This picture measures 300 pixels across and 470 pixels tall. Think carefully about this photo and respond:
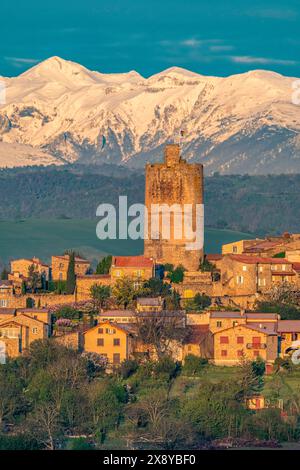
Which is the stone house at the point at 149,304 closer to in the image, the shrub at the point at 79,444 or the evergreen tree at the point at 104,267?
the evergreen tree at the point at 104,267

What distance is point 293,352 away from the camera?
72.3 meters

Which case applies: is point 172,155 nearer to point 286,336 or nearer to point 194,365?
point 286,336

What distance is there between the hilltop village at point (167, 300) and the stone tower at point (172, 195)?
4 centimetres

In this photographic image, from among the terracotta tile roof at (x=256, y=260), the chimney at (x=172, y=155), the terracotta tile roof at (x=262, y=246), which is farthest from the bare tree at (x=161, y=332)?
the chimney at (x=172, y=155)

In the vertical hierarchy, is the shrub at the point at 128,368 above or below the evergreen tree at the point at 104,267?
below

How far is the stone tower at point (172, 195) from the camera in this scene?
85.4 meters

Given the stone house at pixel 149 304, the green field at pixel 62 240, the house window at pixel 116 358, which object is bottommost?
the house window at pixel 116 358

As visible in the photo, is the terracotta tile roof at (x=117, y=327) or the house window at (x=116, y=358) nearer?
the house window at (x=116, y=358)

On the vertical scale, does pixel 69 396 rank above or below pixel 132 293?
below

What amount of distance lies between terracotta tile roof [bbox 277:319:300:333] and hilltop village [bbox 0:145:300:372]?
0.12 feet

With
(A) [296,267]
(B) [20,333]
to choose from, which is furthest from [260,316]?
(B) [20,333]
